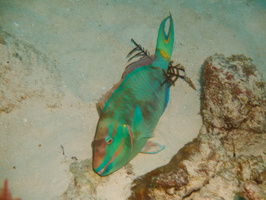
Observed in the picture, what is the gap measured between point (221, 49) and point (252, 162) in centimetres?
256

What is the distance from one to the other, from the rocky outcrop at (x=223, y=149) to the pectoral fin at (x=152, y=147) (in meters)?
0.25

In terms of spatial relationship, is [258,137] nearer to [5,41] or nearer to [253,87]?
[253,87]

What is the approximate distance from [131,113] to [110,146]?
515 mm

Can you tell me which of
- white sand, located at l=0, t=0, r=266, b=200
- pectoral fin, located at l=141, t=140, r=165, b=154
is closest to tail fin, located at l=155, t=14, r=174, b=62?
white sand, located at l=0, t=0, r=266, b=200

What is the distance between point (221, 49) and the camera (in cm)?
454

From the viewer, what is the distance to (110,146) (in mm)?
2387

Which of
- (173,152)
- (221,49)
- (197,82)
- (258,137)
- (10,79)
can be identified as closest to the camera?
(10,79)

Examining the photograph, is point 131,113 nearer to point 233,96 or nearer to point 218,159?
point 218,159

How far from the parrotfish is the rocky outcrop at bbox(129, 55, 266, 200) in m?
0.45

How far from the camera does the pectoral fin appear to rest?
2992 millimetres

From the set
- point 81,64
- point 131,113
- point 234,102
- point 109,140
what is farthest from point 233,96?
point 81,64

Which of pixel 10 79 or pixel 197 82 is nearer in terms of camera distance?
pixel 10 79

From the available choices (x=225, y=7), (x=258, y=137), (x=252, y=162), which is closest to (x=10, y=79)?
(x=252, y=162)

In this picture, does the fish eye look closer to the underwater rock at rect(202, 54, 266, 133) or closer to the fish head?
the fish head
